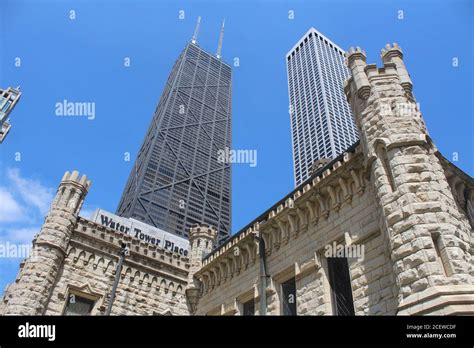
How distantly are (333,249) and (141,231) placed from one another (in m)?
22.4

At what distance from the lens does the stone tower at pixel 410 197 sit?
9680mm

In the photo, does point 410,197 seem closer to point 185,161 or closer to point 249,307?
point 249,307

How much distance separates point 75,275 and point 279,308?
39.5 ft

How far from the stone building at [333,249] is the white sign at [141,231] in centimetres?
801

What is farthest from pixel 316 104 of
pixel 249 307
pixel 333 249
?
pixel 333 249

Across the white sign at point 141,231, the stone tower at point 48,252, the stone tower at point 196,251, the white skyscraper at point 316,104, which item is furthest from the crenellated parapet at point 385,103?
the white skyscraper at point 316,104

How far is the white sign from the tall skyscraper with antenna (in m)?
79.6

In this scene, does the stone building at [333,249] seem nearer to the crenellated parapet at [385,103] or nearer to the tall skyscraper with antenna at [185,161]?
the crenellated parapet at [385,103]

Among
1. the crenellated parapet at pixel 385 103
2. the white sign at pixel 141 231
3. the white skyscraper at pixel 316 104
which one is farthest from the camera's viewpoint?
the white skyscraper at pixel 316 104

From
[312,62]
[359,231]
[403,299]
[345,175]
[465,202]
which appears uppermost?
[312,62]

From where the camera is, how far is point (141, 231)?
33312 mm
